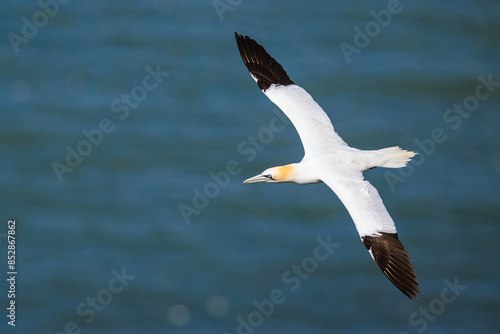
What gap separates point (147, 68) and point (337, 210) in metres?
5.69

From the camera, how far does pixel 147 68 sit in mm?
20812

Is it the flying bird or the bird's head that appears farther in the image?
the bird's head

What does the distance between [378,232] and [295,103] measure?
2859 mm

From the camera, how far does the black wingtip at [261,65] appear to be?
49.2 ft

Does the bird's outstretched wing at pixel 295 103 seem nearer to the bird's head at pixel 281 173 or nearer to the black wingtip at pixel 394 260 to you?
the bird's head at pixel 281 173

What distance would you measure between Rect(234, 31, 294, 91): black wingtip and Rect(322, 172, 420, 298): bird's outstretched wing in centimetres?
243

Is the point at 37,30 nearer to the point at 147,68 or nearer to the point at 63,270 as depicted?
the point at 147,68

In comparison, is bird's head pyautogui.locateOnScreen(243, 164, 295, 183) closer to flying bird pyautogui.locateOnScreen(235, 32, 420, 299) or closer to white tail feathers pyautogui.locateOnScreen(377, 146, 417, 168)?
flying bird pyautogui.locateOnScreen(235, 32, 420, 299)

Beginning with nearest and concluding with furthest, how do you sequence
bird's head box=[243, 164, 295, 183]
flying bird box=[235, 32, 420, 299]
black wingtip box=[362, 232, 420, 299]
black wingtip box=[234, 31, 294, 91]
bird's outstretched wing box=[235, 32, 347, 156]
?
black wingtip box=[362, 232, 420, 299]
flying bird box=[235, 32, 420, 299]
bird's head box=[243, 164, 295, 183]
bird's outstretched wing box=[235, 32, 347, 156]
black wingtip box=[234, 31, 294, 91]

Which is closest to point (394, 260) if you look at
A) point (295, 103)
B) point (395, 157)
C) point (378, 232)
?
point (378, 232)

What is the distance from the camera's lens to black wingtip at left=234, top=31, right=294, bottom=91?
14992 mm

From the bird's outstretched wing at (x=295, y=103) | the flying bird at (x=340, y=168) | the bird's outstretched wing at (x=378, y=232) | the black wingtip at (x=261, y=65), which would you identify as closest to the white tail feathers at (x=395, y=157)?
the flying bird at (x=340, y=168)

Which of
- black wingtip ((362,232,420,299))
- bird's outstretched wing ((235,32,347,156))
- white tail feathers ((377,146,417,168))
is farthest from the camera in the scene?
bird's outstretched wing ((235,32,347,156))

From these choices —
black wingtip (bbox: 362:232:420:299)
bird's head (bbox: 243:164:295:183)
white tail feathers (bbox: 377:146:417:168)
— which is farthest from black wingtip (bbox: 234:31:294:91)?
black wingtip (bbox: 362:232:420:299)
